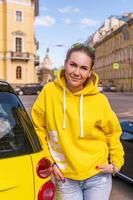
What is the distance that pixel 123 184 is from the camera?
259 inches

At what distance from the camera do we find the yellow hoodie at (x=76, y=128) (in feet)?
9.63

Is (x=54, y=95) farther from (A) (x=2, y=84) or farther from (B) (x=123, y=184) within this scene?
(B) (x=123, y=184)

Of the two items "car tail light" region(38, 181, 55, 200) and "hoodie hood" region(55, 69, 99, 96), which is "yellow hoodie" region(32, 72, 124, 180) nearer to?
"hoodie hood" region(55, 69, 99, 96)

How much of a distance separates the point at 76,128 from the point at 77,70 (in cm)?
39

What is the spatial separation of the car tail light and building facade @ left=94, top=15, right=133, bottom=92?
6767 cm

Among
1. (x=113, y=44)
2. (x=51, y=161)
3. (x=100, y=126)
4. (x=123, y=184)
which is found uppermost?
(x=113, y=44)

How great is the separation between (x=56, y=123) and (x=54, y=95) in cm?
20

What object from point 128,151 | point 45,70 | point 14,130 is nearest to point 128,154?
point 128,151

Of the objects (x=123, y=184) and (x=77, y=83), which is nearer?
(x=77, y=83)

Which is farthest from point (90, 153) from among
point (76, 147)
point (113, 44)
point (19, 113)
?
point (113, 44)

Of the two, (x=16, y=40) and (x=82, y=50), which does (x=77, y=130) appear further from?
(x=16, y=40)

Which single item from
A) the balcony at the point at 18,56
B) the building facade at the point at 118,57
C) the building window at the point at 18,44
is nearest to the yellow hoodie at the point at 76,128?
the balcony at the point at 18,56

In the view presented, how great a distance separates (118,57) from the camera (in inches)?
3423

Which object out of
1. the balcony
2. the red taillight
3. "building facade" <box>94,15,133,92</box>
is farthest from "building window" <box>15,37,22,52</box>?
the red taillight
